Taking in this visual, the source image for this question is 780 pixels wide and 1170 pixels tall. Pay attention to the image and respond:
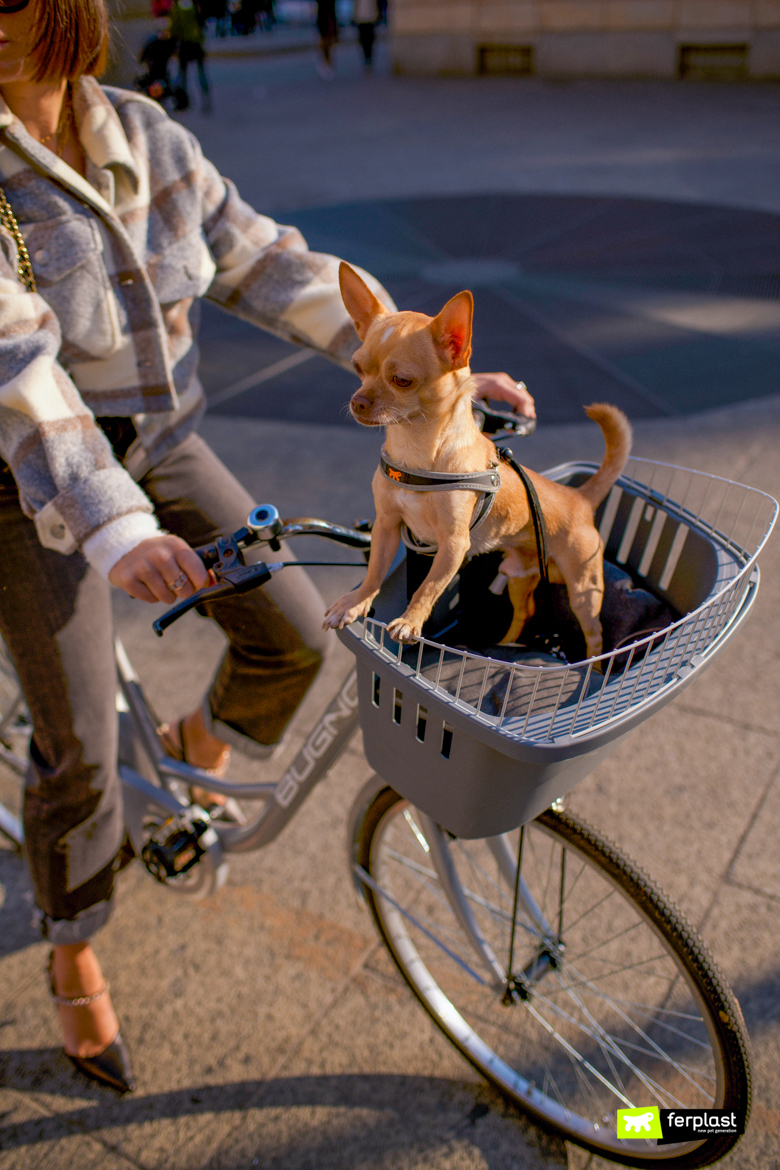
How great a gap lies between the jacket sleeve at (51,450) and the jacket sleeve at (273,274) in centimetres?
53

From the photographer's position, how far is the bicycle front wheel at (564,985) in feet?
5.61

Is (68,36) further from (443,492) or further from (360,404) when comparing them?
(443,492)

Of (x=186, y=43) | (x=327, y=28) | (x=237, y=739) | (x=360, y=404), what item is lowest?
(x=237, y=739)

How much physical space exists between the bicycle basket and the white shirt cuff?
42 cm

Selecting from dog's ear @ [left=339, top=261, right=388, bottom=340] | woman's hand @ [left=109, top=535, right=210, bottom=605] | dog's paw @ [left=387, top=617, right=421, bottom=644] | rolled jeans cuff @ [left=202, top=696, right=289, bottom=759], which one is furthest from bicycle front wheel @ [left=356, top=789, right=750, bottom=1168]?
dog's ear @ [left=339, top=261, right=388, bottom=340]

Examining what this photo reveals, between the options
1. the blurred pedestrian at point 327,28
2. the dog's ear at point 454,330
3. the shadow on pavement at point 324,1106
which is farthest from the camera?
the blurred pedestrian at point 327,28

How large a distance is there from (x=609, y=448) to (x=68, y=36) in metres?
1.26

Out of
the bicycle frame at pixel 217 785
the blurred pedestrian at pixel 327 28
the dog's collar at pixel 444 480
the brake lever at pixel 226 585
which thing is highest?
the blurred pedestrian at pixel 327 28

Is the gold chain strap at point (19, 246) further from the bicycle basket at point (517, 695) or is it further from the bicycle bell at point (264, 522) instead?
the bicycle basket at point (517, 695)

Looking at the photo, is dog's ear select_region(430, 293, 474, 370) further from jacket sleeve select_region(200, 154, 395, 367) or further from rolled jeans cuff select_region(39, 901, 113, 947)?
rolled jeans cuff select_region(39, 901, 113, 947)

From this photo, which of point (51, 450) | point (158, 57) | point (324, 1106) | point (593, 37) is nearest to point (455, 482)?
point (51, 450)

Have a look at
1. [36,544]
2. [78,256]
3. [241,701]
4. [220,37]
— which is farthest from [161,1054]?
[220,37]

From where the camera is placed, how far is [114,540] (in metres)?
1.46

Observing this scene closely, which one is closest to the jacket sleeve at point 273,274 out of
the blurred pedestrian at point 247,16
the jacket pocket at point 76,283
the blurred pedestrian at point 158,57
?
the jacket pocket at point 76,283
